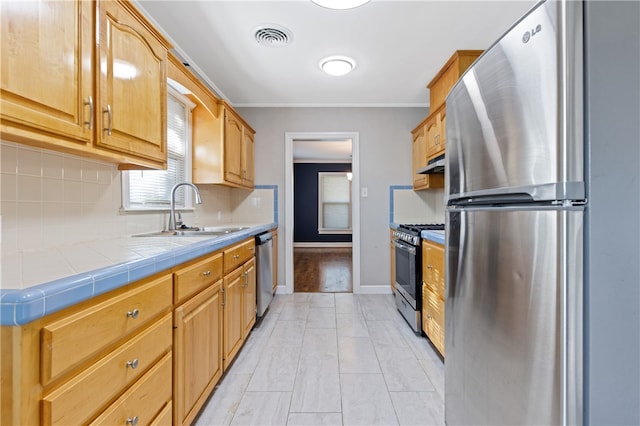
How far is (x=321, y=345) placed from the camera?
89.1 inches

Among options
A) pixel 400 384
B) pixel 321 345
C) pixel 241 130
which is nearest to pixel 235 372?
pixel 321 345

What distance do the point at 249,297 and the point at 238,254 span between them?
19.2 inches

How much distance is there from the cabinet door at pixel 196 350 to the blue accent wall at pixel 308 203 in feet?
19.5

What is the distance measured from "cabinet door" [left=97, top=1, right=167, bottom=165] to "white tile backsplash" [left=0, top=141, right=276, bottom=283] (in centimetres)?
31

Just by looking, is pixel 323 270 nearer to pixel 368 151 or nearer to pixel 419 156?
pixel 368 151

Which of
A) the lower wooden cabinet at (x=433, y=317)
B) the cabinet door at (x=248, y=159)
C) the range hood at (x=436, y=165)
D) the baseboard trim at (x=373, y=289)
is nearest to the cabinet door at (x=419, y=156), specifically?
the range hood at (x=436, y=165)

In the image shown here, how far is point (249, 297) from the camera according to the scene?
7.65 feet

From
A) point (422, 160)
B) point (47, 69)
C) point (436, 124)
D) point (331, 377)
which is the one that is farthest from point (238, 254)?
point (422, 160)

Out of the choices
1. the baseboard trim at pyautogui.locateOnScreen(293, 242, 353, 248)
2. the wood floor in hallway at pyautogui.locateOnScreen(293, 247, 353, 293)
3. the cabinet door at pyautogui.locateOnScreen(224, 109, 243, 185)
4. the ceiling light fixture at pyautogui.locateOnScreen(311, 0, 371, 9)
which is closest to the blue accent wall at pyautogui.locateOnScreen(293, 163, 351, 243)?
the baseboard trim at pyautogui.locateOnScreen(293, 242, 353, 248)

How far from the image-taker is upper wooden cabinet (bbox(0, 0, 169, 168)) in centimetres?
88

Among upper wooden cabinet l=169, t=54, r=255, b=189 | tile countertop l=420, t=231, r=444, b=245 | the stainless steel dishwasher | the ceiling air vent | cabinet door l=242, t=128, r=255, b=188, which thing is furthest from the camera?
cabinet door l=242, t=128, r=255, b=188

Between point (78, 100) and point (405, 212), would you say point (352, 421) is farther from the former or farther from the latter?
point (405, 212)

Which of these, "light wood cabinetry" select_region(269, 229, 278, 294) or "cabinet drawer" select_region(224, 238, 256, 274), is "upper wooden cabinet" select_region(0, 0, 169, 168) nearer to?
"cabinet drawer" select_region(224, 238, 256, 274)

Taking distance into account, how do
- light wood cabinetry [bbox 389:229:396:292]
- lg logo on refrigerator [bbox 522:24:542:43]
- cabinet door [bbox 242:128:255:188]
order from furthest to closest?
light wood cabinetry [bbox 389:229:396:292] < cabinet door [bbox 242:128:255:188] < lg logo on refrigerator [bbox 522:24:542:43]
